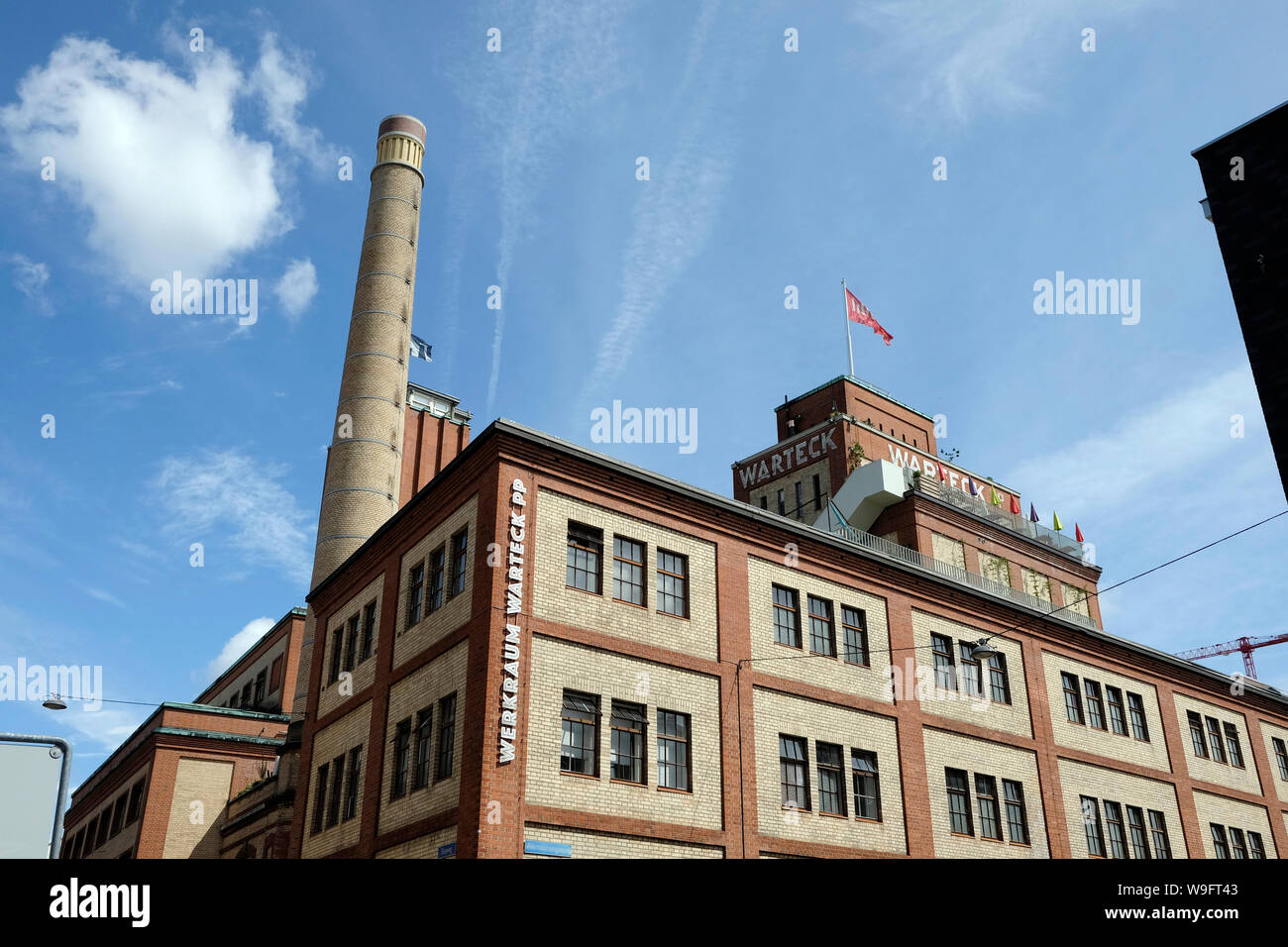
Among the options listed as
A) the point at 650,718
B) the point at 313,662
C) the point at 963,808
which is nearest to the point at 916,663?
the point at 963,808

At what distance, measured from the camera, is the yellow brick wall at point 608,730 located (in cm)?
2256

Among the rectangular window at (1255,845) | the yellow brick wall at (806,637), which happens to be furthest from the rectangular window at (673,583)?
the rectangular window at (1255,845)

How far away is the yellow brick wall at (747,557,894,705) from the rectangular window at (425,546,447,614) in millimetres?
7998

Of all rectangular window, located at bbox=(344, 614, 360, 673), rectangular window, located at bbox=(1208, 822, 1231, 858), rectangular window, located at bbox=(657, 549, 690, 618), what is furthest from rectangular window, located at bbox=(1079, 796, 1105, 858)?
rectangular window, located at bbox=(344, 614, 360, 673)

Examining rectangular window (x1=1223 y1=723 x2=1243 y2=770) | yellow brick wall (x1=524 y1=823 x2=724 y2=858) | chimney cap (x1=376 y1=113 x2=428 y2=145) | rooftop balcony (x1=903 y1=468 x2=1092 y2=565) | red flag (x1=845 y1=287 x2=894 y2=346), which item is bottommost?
yellow brick wall (x1=524 y1=823 x2=724 y2=858)

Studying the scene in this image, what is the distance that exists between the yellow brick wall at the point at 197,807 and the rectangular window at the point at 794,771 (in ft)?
79.7

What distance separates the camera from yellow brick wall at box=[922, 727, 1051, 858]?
28969mm

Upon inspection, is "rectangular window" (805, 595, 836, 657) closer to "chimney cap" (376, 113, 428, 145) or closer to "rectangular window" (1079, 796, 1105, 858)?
"rectangular window" (1079, 796, 1105, 858)

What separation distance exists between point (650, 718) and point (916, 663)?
1003 centimetres

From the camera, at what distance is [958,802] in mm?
29812

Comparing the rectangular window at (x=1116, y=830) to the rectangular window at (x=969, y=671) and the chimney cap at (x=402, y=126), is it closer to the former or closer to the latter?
the rectangular window at (x=969, y=671)
